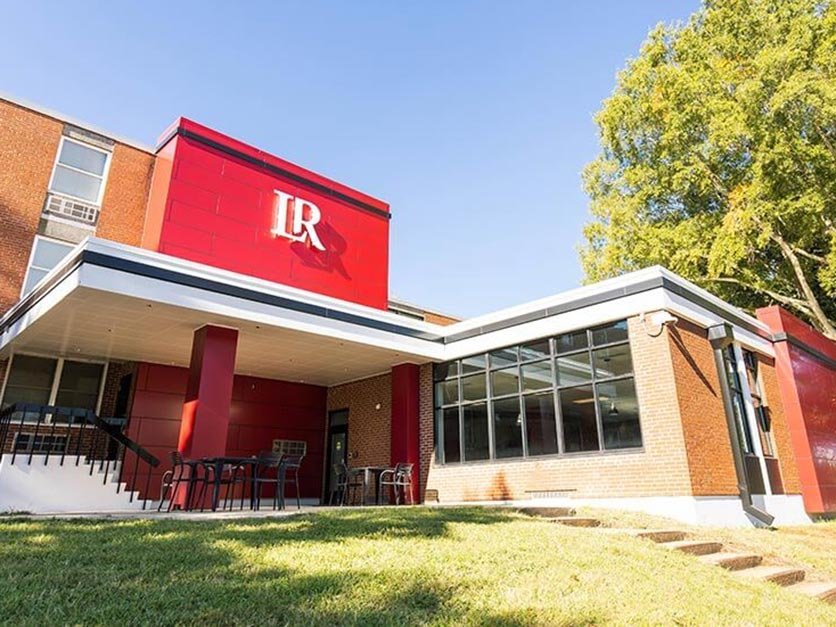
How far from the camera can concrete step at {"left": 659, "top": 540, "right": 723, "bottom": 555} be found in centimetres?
634

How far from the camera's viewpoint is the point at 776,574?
234 inches

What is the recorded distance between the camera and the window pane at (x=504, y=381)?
11400mm

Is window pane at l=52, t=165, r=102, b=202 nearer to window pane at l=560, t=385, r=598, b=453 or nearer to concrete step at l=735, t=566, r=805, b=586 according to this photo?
window pane at l=560, t=385, r=598, b=453

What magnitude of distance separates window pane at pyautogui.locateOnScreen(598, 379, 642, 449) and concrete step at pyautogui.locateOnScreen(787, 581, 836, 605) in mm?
3296

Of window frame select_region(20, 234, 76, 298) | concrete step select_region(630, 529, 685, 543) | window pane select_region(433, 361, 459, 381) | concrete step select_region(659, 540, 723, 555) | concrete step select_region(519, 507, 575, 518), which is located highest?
window frame select_region(20, 234, 76, 298)

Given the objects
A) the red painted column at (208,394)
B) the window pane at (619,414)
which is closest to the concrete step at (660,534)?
the window pane at (619,414)

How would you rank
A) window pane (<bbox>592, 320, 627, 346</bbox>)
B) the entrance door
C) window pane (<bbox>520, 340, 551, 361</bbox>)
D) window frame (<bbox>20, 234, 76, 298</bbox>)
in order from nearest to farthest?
window pane (<bbox>592, 320, 627, 346</bbox>) → window pane (<bbox>520, 340, 551, 361</bbox>) → window frame (<bbox>20, 234, 76, 298</bbox>) → the entrance door

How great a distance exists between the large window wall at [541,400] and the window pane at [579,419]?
18 mm

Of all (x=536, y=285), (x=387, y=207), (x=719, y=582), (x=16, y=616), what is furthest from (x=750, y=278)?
(x=16, y=616)

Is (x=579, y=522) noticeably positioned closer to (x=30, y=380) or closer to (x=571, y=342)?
(x=571, y=342)

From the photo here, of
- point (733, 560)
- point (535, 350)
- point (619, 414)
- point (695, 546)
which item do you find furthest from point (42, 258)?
point (733, 560)

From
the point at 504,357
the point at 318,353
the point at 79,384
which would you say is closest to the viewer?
the point at 504,357

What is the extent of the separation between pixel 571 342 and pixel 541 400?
1.31 m

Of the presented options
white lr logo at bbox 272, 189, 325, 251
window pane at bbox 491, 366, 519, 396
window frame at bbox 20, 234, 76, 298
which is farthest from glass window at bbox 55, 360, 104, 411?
window pane at bbox 491, 366, 519, 396
